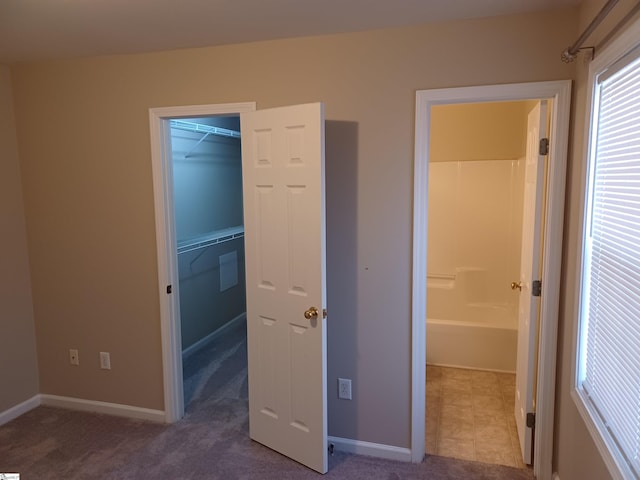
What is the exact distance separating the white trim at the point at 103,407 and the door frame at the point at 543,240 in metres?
1.71

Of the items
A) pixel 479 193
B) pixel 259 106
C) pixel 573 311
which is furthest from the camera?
pixel 479 193

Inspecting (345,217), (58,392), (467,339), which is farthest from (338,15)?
(58,392)

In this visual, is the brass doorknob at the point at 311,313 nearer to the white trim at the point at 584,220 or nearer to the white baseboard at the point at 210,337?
the white trim at the point at 584,220

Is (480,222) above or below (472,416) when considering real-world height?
above

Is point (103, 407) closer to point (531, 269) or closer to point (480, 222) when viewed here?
point (531, 269)

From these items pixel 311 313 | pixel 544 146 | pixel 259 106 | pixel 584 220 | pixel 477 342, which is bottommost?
pixel 477 342

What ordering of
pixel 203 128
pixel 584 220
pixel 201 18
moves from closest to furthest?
pixel 584 220
pixel 201 18
pixel 203 128

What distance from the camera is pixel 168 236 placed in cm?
287

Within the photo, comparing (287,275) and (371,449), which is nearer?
(287,275)

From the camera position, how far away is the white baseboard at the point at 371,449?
257 centimetres

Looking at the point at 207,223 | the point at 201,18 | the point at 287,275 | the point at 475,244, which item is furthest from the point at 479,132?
the point at 201,18

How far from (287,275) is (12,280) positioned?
6.51ft

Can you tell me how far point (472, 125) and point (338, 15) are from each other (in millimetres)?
2339

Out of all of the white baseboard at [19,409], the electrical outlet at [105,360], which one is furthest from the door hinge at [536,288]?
the white baseboard at [19,409]
